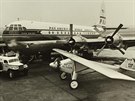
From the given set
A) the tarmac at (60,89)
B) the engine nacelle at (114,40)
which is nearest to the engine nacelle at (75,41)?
the engine nacelle at (114,40)

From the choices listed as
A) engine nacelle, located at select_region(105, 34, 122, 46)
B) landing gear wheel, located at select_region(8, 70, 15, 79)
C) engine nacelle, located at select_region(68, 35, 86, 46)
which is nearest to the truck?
landing gear wheel, located at select_region(8, 70, 15, 79)

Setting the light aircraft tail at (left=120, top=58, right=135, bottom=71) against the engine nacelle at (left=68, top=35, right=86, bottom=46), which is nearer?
the light aircraft tail at (left=120, top=58, right=135, bottom=71)

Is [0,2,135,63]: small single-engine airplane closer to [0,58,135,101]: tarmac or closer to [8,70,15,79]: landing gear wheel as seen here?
[0,58,135,101]: tarmac

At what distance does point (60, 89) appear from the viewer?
14992 mm

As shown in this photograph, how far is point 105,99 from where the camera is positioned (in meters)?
12.8

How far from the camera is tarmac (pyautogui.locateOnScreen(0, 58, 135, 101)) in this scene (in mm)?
13211

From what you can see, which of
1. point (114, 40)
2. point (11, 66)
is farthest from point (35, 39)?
point (114, 40)

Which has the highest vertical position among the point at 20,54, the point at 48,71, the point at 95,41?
the point at 95,41

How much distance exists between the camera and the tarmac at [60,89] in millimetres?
13211

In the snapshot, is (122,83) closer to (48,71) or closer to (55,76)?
(55,76)

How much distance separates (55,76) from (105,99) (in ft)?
23.6

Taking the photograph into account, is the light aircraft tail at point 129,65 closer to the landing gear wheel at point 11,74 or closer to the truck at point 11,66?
the truck at point 11,66

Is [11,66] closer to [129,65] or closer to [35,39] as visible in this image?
[35,39]

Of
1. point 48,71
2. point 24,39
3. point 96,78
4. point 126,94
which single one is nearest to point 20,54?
point 24,39
